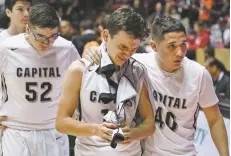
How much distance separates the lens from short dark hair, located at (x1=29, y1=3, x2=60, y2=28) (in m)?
3.62

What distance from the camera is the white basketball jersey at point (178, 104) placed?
3.44 metres

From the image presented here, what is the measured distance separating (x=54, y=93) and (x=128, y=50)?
1.22 metres

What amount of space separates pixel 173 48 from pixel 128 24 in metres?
0.62

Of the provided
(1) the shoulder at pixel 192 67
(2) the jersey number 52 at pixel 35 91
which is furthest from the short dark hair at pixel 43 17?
(1) the shoulder at pixel 192 67

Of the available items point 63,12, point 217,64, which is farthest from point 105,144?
point 63,12

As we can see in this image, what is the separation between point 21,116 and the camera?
12.7ft

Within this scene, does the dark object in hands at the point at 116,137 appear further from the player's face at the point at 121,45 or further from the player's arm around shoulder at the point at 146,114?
the player's face at the point at 121,45

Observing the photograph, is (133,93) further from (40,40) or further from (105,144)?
(40,40)

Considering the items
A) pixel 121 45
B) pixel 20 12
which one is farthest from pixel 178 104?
pixel 20 12

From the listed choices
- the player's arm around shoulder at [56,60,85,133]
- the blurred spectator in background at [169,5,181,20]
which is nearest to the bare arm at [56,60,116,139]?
the player's arm around shoulder at [56,60,85,133]

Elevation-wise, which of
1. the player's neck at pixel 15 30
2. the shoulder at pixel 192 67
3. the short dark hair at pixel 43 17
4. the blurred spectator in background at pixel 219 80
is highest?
the short dark hair at pixel 43 17

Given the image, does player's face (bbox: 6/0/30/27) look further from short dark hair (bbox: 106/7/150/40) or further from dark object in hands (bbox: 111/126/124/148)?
dark object in hands (bbox: 111/126/124/148)

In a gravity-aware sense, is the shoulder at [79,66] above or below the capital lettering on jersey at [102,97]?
above

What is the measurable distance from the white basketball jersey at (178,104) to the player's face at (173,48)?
14 cm
